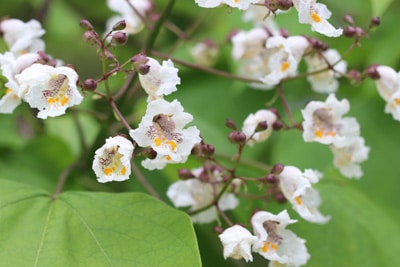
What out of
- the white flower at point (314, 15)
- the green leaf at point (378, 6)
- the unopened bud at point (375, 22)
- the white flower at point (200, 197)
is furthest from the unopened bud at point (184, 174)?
the green leaf at point (378, 6)

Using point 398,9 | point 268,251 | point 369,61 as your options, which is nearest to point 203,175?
point 268,251

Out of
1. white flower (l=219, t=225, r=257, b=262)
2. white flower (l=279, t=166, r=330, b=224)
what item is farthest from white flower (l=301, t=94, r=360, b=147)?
white flower (l=219, t=225, r=257, b=262)

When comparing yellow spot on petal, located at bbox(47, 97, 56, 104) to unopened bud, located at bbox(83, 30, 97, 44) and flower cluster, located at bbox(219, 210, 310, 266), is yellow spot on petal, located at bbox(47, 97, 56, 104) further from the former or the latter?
flower cluster, located at bbox(219, 210, 310, 266)

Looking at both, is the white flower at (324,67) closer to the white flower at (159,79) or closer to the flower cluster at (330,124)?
the flower cluster at (330,124)

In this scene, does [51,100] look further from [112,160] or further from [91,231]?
[91,231]

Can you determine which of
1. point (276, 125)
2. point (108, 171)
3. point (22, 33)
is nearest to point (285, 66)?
point (276, 125)

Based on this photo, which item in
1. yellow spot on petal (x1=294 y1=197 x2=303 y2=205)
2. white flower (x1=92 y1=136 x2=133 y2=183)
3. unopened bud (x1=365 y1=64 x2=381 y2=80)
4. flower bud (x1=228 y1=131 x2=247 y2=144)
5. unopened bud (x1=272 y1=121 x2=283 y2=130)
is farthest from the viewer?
unopened bud (x1=365 y1=64 x2=381 y2=80)
